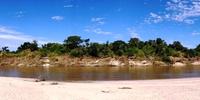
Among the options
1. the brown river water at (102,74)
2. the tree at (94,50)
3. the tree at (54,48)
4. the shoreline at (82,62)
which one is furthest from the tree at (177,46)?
the brown river water at (102,74)

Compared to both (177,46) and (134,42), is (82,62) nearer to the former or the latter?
(134,42)

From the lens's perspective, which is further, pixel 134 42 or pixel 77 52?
pixel 134 42

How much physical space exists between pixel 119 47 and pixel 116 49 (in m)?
1.24

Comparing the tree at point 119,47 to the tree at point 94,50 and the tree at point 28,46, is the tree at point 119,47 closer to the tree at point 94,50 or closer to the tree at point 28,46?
the tree at point 94,50

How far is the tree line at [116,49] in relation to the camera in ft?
346

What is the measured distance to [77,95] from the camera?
2516 centimetres

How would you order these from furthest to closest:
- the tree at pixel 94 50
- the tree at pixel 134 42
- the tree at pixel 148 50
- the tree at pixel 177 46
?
the tree at pixel 177 46
the tree at pixel 134 42
the tree at pixel 148 50
the tree at pixel 94 50

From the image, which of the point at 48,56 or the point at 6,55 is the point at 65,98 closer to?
the point at 48,56

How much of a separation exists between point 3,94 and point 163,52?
89.6 m

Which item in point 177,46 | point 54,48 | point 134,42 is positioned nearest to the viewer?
point 54,48

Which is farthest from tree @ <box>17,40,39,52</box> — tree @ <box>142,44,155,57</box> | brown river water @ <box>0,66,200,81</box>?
brown river water @ <box>0,66,200,81</box>

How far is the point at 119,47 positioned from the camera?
360 feet

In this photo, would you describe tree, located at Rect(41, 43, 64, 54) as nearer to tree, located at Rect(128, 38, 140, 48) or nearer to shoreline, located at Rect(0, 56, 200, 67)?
shoreline, located at Rect(0, 56, 200, 67)

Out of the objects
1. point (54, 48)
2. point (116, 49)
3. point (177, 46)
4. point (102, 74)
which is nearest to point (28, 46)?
point (54, 48)
